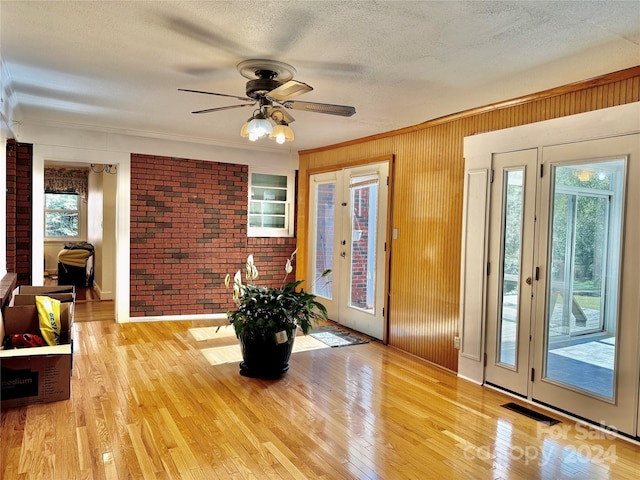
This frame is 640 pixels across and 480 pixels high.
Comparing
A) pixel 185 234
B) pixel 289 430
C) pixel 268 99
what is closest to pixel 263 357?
pixel 289 430

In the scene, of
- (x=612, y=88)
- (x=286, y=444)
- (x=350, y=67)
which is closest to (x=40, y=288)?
(x=286, y=444)

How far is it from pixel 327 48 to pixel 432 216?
7.13 feet

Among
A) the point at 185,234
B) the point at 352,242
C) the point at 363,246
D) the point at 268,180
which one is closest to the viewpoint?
the point at 363,246

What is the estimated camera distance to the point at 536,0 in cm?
204

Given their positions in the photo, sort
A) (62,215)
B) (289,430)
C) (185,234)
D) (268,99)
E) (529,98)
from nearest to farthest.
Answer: (289,430)
(268,99)
(529,98)
(185,234)
(62,215)

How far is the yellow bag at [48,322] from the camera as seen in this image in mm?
3475

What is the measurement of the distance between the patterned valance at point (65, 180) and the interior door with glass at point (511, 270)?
8.68 m

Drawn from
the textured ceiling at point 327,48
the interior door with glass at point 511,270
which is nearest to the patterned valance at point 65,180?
the textured ceiling at point 327,48

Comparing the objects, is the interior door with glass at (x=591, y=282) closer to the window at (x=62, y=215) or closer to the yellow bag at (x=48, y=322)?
the yellow bag at (x=48, y=322)

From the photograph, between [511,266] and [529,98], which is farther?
[511,266]

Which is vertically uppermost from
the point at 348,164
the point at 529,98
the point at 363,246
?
the point at 529,98

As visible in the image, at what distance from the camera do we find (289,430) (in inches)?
113

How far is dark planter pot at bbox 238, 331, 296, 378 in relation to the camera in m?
3.74

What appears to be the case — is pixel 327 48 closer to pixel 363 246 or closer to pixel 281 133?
pixel 281 133
